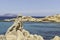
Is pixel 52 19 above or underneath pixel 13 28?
underneath

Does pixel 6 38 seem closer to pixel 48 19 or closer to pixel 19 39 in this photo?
pixel 19 39

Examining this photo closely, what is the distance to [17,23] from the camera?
10008mm

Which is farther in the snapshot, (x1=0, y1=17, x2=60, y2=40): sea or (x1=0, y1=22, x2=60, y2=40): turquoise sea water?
(x1=0, y1=22, x2=60, y2=40): turquoise sea water

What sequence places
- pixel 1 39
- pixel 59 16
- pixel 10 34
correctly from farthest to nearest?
pixel 59 16, pixel 10 34, pixel 1 39

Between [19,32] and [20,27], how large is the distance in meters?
0.45

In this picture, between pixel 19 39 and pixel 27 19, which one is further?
pixel 27 19

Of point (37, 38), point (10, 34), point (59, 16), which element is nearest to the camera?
point (10, 34)

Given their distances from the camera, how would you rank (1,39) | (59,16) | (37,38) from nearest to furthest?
(1,39)
(37,38)
(59,16)

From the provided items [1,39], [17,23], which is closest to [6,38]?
[1,39]

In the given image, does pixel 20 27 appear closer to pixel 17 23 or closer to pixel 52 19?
pixel 17 23

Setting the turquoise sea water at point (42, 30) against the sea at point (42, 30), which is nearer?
the sea at point (42, 30)

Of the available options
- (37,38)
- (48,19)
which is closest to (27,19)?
→ (48,19)

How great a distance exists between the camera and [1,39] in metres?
8.98

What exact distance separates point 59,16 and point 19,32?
40588 mm
